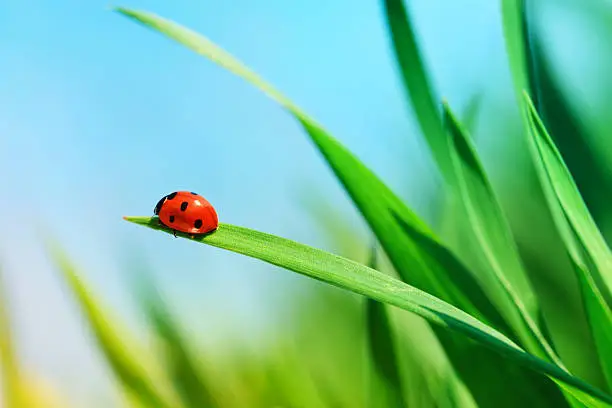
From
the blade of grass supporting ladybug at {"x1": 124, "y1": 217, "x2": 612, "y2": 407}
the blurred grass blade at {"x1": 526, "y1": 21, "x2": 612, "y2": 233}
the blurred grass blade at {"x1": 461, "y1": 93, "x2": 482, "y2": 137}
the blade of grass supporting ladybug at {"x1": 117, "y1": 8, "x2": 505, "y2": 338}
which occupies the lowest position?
the blade of grass supporting ladybug at {"x1": 124, "y1": 217, "x2": 612, "y2": 407}

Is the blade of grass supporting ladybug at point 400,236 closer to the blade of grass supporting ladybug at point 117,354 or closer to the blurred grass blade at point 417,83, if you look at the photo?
the blurred grass blade at point 417,83

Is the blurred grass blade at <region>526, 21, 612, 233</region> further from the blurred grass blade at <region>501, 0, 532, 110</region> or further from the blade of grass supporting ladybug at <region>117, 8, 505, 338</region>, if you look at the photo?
the blade of grass supporting ladybug at <region>117, 8, 505, 338</region>

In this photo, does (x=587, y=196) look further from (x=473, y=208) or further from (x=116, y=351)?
(x=116, y=351)

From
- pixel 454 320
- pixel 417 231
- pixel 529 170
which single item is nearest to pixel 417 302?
pixel 454 320

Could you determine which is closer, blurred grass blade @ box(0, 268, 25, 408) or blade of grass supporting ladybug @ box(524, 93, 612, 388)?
blade of grass supporting ladybug @ box(524, 93, 612, 388)

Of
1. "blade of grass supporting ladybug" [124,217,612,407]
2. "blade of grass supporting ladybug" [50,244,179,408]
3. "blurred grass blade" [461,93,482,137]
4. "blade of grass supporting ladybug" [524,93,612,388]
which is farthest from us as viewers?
"blurred grass blade" [461,93,482,137]

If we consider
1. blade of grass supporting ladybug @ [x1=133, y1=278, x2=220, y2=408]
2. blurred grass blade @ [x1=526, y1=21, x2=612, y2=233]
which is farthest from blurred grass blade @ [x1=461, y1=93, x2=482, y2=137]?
blade of grass supporting ladybug @ [x1=133, y1=278, x2=220, y2=408]

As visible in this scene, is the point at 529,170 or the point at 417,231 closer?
the point at 417,231
